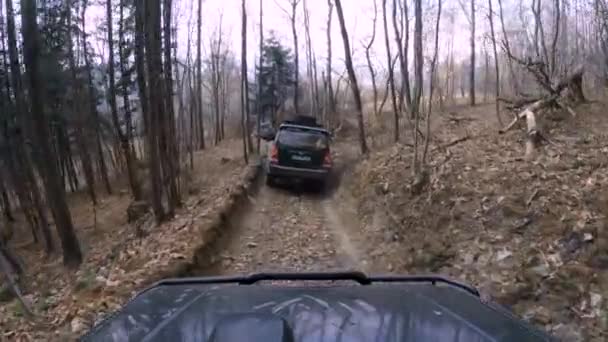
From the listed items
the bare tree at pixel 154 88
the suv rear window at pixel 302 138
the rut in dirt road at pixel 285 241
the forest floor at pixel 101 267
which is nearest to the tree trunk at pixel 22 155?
the forest floor at pixel 101 267

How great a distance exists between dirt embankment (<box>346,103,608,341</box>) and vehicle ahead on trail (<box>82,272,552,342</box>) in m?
4.24

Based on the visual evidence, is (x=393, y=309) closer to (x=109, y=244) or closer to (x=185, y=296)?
(x=185, y=296)

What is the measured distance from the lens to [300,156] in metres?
16.5

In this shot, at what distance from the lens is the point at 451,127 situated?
22.2m

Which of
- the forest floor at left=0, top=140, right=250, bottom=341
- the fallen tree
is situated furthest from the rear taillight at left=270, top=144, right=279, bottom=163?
the fallen tree

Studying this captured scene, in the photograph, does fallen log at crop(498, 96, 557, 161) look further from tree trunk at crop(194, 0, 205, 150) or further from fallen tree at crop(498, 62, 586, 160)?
tree trunk at crop(194, 0, 205, 150)

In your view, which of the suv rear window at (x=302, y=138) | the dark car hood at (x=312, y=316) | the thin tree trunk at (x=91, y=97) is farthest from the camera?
the thin tree trunk at (x=91, y=97)

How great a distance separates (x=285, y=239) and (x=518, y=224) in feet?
15.3

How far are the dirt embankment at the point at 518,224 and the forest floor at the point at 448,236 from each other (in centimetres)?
2

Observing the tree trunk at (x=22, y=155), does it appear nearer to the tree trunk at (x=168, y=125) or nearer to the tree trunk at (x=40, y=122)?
the tree trunk at (x=40, y=122)

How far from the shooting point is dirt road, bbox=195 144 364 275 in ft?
31.9

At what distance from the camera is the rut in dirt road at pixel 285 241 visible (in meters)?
9.70

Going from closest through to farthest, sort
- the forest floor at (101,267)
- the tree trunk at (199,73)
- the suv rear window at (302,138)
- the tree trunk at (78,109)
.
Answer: the forest floor at (101,267), the suv rear window at (302,138), the tree trunk at (78,109), the tree trunk at (199,73)

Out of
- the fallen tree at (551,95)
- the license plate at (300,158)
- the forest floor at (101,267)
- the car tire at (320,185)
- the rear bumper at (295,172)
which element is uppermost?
the fallen tree at (551,95)
